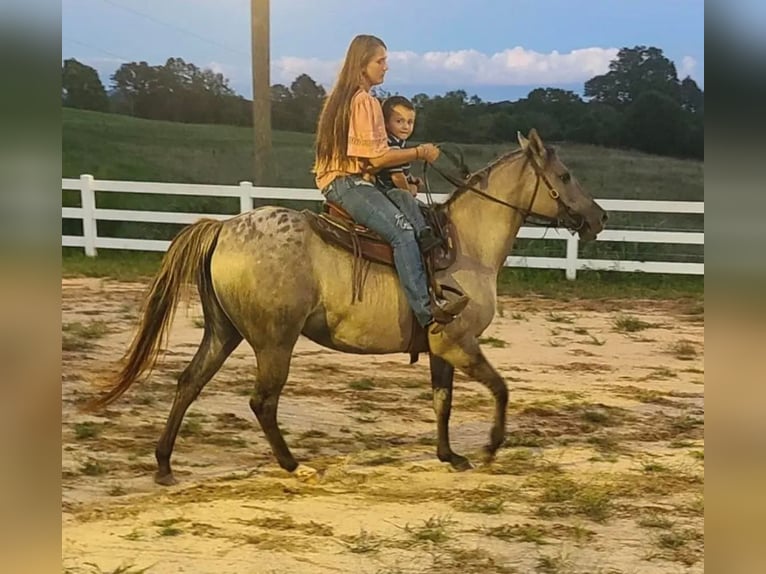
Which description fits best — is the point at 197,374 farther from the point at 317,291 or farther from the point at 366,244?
the point at 366,244

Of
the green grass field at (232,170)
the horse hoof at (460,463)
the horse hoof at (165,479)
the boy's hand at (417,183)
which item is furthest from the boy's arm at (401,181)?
the horse hoof at (165,479)

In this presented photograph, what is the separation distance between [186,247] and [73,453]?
78 cm

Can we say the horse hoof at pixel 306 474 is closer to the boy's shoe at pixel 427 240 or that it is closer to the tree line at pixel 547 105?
the boy's shoe at pixel 427 240

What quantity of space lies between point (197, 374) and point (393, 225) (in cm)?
→ 79

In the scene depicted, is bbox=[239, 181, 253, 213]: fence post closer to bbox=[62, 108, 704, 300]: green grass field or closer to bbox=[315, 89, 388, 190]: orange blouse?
bbox=[62, 108, 704, 300]: green grass field

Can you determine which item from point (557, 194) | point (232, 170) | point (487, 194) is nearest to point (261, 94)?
point (232, 170)

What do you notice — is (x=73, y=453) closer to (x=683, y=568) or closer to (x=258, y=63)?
(x=258, y=63)

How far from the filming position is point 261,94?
2643 millimetres

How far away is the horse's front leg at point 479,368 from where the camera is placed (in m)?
2.49

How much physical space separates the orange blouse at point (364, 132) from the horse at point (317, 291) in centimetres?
26
